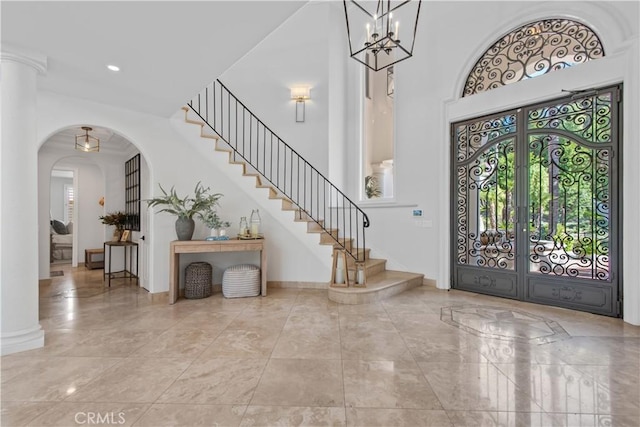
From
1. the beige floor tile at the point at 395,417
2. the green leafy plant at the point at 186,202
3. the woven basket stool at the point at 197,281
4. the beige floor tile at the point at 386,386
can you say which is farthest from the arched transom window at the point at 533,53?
the woven basket stool at the point at 197,281

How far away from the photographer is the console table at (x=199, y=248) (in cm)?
434

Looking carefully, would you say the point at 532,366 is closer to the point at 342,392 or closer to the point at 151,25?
the point at 342,392

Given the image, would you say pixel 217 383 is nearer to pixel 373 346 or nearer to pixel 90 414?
pixel 90 414

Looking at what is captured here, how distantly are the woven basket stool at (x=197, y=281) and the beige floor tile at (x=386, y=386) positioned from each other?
2815 mm

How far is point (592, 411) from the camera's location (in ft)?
6.33

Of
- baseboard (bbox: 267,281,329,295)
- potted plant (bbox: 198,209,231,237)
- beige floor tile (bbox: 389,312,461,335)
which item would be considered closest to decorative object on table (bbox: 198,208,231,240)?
potted plant (bbox: 198,209,231,237)

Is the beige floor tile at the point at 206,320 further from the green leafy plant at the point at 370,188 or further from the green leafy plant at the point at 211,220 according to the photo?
the green leafy plant at the point at 370,188

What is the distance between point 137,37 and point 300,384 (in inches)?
121

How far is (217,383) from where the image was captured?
2.25 metres

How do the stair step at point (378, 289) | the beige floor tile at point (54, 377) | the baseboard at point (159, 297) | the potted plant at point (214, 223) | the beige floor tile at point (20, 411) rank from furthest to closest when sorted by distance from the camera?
the potted plant at point (214, 223)
the baseboard at point (159, 297)
the stair step at point (378, 289)
the beige floor tile at point (54, 377)
the beige floor tile at point (20, 411)

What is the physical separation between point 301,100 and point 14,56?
15.0 ft

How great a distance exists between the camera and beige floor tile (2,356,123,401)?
6.86ft
